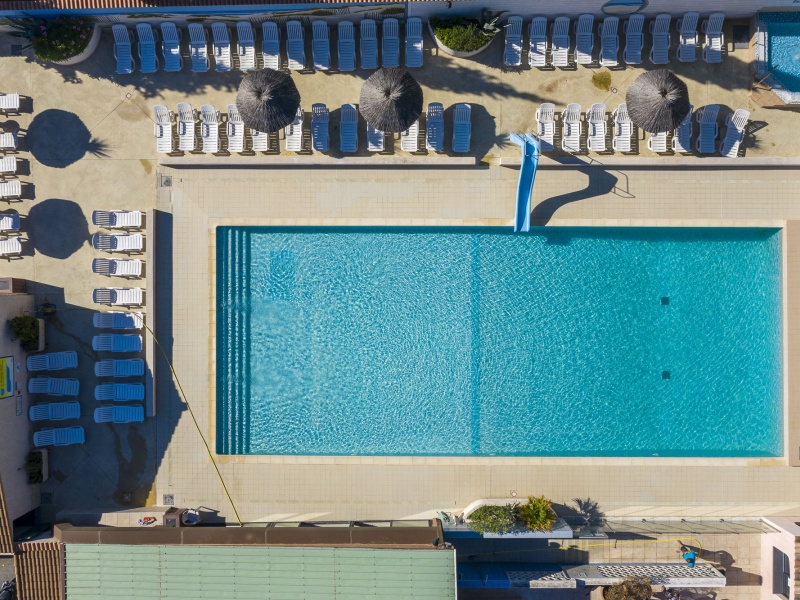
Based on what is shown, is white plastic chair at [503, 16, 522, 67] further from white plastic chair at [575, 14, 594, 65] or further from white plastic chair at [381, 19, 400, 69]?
white plastic chair at [381, 19, 400, 69]

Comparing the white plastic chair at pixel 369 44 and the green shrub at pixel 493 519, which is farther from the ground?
the white plastic chair at pixel 369 44

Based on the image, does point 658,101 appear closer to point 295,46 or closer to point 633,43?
point 633,43

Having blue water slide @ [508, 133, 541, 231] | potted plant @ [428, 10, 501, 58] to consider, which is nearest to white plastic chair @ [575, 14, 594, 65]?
potted plant @ [428, 10, 501, 58]

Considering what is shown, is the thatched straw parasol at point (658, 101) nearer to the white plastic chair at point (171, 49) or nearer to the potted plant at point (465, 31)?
the potted plant at point (465, 31)

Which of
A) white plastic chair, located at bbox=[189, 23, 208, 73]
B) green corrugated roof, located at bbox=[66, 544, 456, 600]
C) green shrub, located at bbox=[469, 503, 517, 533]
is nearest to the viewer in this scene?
green corrugated roof, located at bbox=[66, 544, 456, 600]

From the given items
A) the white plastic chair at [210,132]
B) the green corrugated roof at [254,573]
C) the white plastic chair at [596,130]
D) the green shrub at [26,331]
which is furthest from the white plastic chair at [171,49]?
the green corrugated roof at [254,573]

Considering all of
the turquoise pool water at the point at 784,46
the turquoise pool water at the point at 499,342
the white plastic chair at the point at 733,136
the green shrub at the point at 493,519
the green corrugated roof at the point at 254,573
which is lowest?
the green corrugated roof at the point at 254,573
